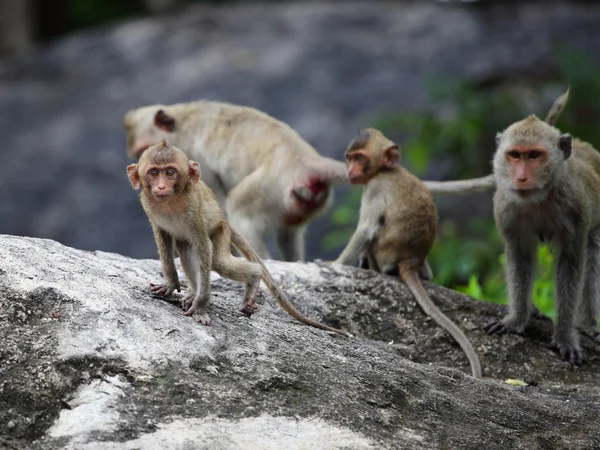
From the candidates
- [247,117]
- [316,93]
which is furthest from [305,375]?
[316,93]

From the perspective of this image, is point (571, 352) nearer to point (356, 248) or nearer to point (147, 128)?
point (356, 248)

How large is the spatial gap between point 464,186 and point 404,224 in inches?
28.0

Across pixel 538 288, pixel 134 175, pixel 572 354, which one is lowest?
pixel 538 288

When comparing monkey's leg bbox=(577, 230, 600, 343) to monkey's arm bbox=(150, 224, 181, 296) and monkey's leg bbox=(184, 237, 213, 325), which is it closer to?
monkey's leg bbox=(184, 237, 213, 325)

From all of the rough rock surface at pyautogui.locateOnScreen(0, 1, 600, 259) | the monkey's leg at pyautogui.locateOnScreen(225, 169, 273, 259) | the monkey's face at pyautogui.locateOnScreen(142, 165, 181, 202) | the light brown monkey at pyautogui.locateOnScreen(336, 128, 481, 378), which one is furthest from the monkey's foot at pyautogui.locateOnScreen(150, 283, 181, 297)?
the rough rock surface at pyautogui.locateOnScreen(0, 1, 600, 259)

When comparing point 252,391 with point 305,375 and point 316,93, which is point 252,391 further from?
point 316,93

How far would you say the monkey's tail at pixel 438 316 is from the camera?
577cm

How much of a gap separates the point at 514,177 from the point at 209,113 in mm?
3759

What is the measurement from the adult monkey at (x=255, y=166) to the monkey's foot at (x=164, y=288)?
3.04 m

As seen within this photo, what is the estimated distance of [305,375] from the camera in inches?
173

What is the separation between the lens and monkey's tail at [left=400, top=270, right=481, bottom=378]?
18.9ft

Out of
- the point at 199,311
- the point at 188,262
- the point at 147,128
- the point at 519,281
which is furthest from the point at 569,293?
the point at 147,128

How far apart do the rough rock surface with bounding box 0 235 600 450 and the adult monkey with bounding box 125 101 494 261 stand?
2.59m

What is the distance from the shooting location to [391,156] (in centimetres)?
744
